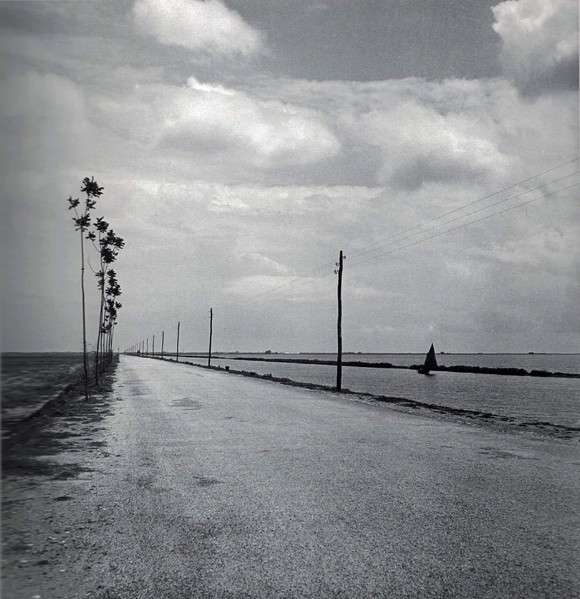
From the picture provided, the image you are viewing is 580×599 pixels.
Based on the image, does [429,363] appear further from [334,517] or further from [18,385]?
[18,385]

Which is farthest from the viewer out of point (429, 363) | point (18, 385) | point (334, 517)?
point (429, 363)

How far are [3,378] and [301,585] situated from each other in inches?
102

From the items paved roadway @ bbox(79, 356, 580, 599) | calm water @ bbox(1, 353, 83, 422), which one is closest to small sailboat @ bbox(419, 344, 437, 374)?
paved roadway @ bbox(79, 356, 580, 599)

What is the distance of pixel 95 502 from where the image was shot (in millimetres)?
6262

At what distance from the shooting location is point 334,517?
225 inches

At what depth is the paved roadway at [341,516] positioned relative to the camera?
4.12 meters

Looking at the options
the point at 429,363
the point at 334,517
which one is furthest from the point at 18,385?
the point at 429,363

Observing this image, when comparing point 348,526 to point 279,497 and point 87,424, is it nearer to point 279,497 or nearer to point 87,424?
point 279,497

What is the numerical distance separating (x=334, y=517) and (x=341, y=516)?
0.27 ft

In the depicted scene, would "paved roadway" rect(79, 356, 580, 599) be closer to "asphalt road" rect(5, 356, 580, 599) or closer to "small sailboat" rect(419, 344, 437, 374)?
"asphalt road" rect(5, 356, 580, 599)

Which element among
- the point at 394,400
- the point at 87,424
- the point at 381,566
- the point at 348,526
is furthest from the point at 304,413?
the point at 381,566

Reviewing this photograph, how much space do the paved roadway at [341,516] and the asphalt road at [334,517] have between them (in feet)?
0.06

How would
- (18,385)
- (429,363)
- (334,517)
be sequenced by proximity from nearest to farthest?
(18,385) → (334,517) → (429,363)

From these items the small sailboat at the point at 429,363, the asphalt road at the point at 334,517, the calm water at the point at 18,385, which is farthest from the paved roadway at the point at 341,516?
the small sailboat at the point at 429,363
